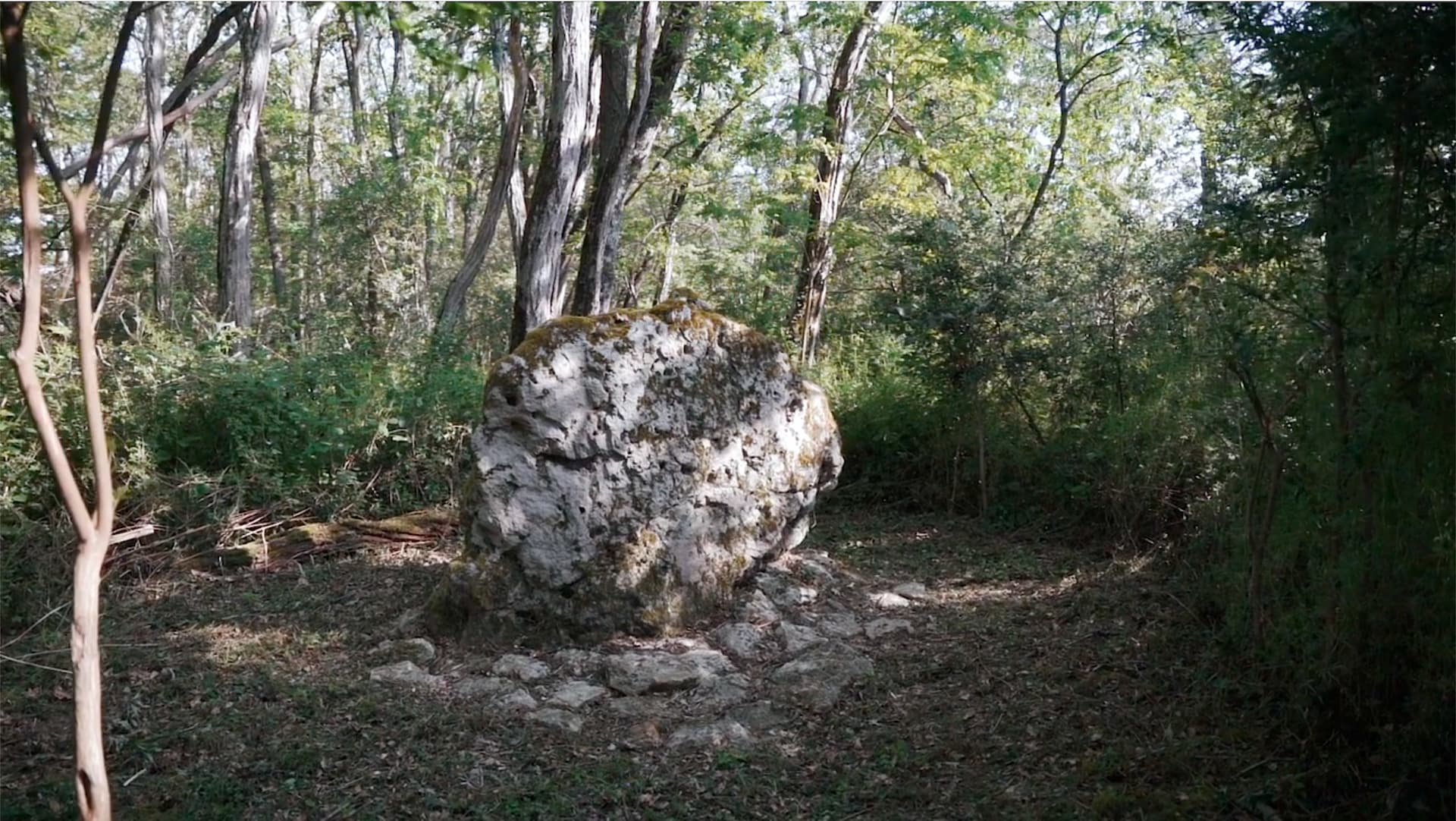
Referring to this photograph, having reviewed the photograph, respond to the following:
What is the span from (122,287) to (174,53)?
1240cm

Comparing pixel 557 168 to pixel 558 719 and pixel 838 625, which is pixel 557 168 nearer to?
pixel 838 625

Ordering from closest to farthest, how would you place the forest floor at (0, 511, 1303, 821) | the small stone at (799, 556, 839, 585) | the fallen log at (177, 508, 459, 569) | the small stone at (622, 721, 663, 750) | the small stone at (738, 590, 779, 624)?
the forest floor at (0, 511, 1303, 821) < the small stone at (622, 721, 663, 750) < the small stone at (738, 590, 779, 624) < the small stone at (799, 556, 839, 585) < the fallen log at (177, 508, 459, 569)

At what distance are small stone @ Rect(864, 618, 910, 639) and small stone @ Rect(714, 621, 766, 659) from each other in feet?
2.34

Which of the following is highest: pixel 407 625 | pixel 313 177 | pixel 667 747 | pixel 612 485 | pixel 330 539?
pixel 313 177

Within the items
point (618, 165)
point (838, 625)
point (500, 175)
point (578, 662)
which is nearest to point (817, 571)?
point (838, 625)

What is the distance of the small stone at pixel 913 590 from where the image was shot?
7105 millimetres

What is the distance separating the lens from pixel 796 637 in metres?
6.19

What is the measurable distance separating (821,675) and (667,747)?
112 centimetres

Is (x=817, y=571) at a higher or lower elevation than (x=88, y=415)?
lower

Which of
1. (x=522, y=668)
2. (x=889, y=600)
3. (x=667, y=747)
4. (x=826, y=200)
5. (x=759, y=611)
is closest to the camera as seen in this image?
(x=667, y=747)

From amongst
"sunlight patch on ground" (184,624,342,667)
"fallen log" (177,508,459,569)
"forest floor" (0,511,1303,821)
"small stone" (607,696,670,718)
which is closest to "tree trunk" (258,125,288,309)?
"fallen log" (177,508,459,569)

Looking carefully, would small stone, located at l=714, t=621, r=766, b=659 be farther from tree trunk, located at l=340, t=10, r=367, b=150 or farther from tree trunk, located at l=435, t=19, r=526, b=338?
tree trunk, located at l=340, t=10, r=367, b=150

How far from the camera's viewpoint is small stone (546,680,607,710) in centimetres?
526

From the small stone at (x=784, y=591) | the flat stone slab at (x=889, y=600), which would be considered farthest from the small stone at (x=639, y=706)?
the flat stone slab at (x=889, y=600)
